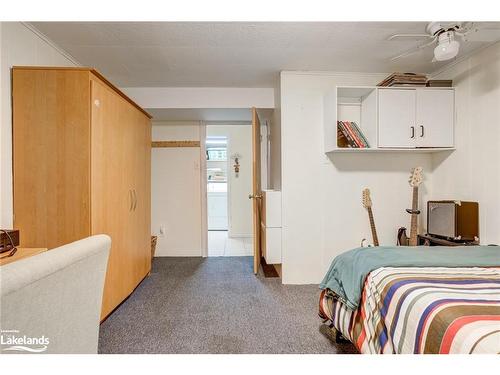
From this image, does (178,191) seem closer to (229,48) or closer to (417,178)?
(229,48)

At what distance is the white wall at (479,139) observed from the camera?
→ 2.10m

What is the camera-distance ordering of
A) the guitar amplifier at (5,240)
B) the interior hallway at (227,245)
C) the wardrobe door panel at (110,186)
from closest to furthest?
the guitar amplifier at (5,240)
the wardrobe door panel at (110,186)
the interior hallway at (227,245)

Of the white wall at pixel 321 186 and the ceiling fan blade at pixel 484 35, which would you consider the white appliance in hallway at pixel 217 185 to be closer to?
the white wall at pixel 321 186

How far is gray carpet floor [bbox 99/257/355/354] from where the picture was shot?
172 centimetres

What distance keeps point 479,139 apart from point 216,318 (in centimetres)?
260

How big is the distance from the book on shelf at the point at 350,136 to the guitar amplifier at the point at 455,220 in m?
0.87

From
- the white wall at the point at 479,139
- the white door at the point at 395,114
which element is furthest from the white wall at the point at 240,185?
the white wall at the point at 479,139

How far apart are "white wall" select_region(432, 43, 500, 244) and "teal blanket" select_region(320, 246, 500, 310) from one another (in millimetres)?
735

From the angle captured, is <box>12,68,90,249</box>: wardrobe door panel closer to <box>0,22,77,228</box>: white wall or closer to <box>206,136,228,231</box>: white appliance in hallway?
<box>0,22,77,228</box>: white wall

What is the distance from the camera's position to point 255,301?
7.84 feet

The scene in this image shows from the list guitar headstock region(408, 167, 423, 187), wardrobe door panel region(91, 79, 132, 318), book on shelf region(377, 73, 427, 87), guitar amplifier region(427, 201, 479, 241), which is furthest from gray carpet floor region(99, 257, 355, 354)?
book on shelf region(377, 73, 427, 87)
